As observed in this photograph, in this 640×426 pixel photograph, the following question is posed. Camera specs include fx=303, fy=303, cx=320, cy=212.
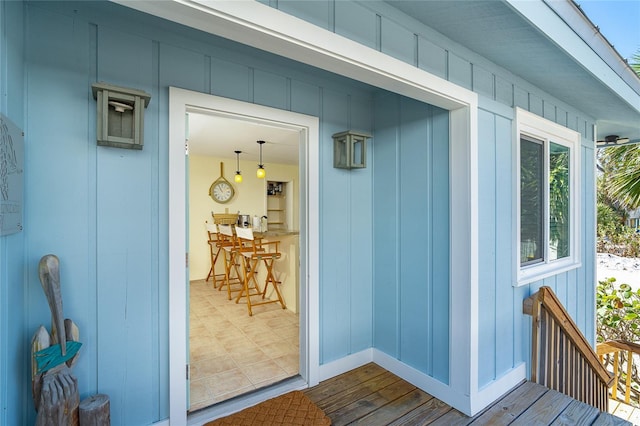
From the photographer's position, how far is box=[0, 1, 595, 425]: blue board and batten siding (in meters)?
1.37

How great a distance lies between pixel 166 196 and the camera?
1.68 metres

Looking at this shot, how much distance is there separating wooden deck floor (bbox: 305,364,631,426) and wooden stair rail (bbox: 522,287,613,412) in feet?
0.88

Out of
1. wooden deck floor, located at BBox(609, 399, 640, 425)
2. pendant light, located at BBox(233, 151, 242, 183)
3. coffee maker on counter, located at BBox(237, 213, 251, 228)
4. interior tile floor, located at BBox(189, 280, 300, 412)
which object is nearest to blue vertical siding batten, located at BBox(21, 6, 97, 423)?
interior tile floor, located at BBox(189, 280, 300, 412)

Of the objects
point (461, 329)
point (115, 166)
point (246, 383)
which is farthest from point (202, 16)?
point (246, 383)

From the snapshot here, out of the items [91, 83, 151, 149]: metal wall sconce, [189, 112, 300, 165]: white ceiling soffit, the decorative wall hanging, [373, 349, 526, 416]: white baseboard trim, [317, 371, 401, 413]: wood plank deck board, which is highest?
[189, 112, 300, 165]: white ceiling soffit

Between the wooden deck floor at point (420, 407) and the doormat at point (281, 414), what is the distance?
0.08m

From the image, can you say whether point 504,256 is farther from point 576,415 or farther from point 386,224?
point 576,415

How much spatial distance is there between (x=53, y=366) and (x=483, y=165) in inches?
98.5

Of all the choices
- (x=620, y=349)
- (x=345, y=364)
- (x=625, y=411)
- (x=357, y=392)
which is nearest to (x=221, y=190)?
(x=345, y=364)

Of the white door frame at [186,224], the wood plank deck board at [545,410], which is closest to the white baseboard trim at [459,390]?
the wood plank deck board at [545,410]

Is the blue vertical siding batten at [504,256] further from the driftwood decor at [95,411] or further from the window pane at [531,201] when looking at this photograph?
the driftwood decor at [95,411]

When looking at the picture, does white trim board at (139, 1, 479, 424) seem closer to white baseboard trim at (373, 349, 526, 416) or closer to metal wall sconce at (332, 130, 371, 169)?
white baseboard trim at (373, 349, 526, 416)

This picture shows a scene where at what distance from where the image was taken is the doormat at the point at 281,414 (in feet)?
5.87

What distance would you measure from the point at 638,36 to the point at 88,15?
4055mm
